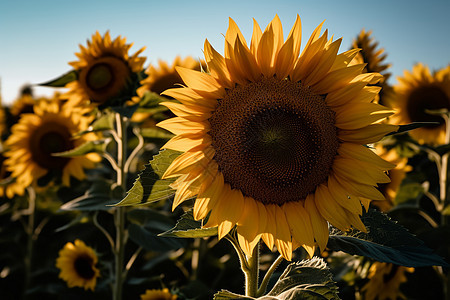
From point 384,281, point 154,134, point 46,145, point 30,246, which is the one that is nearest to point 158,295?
point 154,134

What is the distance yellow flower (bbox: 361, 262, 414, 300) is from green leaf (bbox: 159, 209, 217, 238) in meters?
1.50

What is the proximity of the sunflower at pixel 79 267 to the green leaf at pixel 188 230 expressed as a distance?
5.80 ft

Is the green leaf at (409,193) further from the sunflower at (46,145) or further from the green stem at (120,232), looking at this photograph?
the sunflower at (46,145)

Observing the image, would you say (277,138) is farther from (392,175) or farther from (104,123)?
(392,175)

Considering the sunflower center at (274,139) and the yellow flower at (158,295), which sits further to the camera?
the yellow flower at (158,295)

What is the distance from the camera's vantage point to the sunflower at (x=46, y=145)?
3590mm

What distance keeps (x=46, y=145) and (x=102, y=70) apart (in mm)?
1367

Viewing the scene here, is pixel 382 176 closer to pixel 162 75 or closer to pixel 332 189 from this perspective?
pixel 332 189

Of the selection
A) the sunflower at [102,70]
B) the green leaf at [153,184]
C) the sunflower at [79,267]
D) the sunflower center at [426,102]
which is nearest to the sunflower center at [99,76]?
the sunflower at [102,70]

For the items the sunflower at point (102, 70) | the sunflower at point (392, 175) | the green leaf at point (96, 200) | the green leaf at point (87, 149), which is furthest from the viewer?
the sunflower at point (392, 175)

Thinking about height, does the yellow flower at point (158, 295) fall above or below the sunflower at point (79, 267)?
below

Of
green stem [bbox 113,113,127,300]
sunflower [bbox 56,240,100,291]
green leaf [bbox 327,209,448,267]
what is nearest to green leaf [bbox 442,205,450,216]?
green leaf [bbox 327,209,448,267]

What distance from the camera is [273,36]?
52.5 inches

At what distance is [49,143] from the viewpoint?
3840 mm
